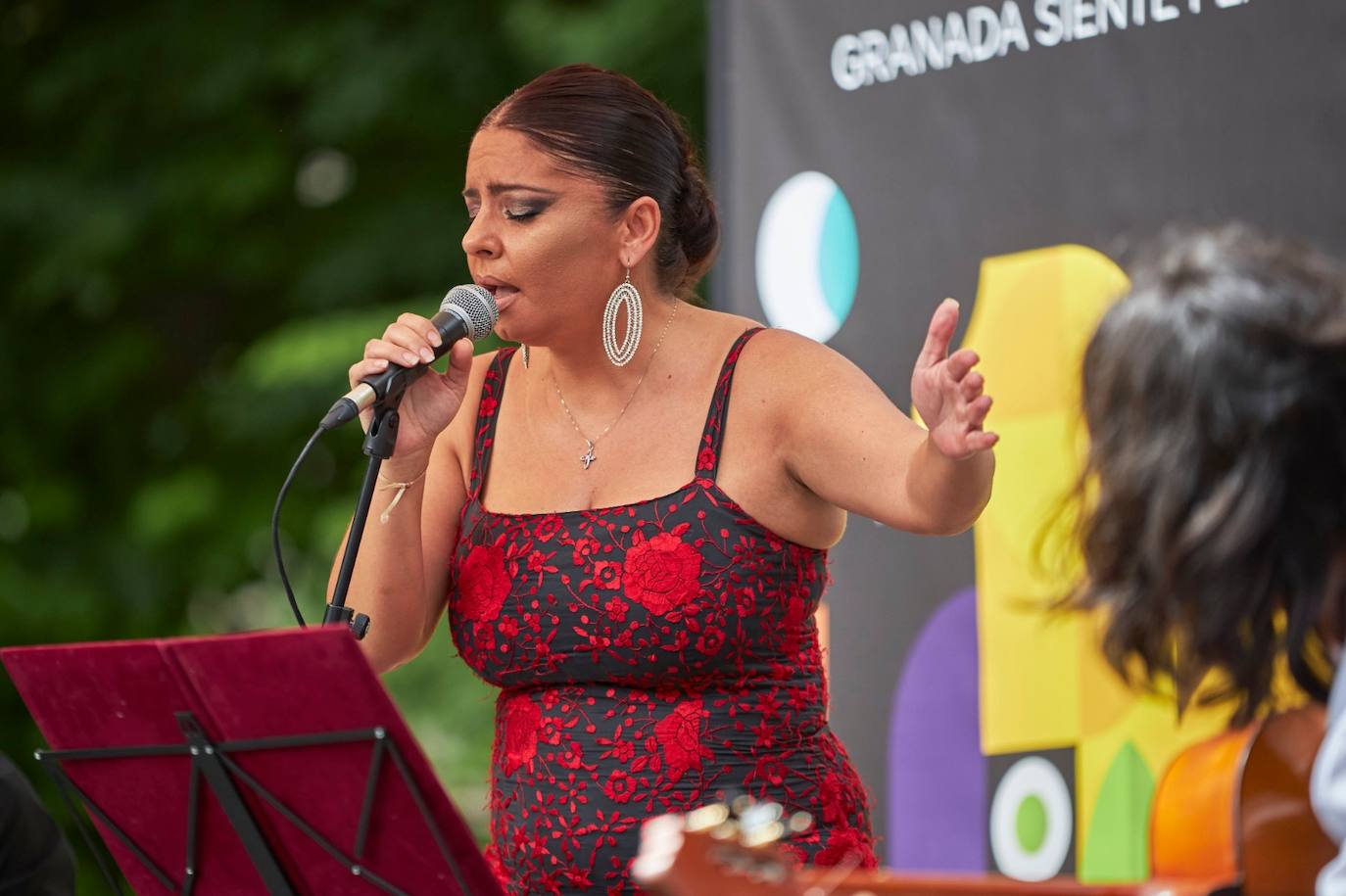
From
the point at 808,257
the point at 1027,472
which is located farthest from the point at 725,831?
the point at 808,257

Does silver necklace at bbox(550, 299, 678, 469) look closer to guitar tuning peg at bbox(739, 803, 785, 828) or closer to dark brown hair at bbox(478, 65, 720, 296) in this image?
dark brown hair at bbox(478, 65, 720, 296)

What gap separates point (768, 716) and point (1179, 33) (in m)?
1.16

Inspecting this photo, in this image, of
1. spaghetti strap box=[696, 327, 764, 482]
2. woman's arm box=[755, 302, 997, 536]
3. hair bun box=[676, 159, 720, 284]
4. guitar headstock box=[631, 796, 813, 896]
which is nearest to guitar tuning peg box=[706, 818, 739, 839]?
guitar headstock box=[631, 796, 813, 896]

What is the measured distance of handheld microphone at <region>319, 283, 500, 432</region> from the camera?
2.07 meters

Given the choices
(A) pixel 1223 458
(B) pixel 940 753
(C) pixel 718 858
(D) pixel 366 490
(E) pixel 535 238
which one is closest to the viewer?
(A) pixel 1223 458

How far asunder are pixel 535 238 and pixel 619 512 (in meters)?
0.39

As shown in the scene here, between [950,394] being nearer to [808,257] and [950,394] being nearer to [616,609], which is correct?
[616,609]

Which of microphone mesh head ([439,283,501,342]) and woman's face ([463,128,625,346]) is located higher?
woman's face ([463,128,625,346])

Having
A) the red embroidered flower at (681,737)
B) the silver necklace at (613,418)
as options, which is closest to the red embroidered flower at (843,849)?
the red embroidered flower at (681,737)

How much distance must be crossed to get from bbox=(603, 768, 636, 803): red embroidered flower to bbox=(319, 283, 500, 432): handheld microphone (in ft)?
1.84

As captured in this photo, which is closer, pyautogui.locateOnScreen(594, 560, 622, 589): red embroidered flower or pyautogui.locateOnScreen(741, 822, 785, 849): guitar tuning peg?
pyautogui.locateOnScreen(741, 822, 785, 849): guitar tuning peg

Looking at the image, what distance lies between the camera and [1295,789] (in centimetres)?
134

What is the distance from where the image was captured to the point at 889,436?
85.0 inches

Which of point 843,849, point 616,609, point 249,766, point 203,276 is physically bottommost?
point 843,849
